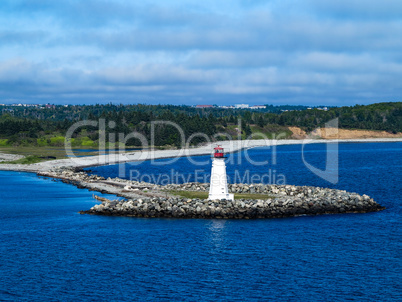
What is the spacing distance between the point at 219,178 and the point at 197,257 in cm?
1277

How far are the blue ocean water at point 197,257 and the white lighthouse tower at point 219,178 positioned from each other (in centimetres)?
413

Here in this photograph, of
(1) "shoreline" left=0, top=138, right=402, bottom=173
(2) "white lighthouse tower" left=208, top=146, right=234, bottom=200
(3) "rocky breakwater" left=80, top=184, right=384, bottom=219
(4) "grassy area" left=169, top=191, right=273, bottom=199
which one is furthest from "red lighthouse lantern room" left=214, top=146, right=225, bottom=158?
(1) "shoreline" left=0, top=138, right=402, bottom=173

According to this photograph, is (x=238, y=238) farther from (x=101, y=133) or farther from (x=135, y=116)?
(x=135, y=116)

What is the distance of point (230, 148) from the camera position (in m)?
150

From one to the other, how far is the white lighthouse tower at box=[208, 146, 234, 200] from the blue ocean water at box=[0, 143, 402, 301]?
4130 mm

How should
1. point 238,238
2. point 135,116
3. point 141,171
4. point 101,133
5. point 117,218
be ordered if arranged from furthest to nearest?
point 135,116 → point 101,133 → point 141,171 → point 117,218 → point 238,238

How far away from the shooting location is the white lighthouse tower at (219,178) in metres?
45.2

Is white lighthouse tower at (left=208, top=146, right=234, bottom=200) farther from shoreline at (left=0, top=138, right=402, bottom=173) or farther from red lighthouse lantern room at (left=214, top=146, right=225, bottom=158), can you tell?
shoreline at (left=0, top=138, right=402, bottom=173)

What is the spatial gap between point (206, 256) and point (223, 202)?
11727mm

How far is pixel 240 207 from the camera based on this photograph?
4516 centimetres

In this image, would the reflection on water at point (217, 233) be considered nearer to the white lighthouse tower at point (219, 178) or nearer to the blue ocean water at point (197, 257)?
the blue ocean water at point (197, 257)

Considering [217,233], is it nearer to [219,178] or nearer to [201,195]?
[219,178]

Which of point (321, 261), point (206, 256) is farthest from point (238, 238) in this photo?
point (321, 261)

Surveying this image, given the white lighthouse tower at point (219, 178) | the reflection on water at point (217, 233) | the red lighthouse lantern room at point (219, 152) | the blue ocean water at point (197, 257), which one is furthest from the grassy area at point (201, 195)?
the reflection on water at point (217, 233)
